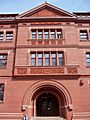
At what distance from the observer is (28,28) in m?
22.0

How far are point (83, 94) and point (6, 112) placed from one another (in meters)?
7.77

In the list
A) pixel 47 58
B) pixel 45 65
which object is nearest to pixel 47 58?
pixel 47 58

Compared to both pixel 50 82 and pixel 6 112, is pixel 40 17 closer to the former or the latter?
pixel 50 82

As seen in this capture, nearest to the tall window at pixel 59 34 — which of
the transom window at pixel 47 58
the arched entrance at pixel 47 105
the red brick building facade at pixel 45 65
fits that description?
the red brick building facade at pixel 45 65

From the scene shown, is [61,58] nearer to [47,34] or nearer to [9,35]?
[47,34]

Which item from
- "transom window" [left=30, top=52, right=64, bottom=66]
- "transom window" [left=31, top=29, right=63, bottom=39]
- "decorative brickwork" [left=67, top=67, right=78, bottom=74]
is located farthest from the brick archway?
"transom window" [left=31, top=29, right=63, bottom=39]

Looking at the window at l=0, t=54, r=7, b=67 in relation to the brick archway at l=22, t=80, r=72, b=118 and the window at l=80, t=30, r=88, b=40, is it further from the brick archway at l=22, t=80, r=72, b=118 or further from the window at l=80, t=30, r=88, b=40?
the window at l=80, t=30, r=88, b=40

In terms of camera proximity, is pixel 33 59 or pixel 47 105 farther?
pixel 33 59

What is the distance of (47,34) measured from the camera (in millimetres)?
22000

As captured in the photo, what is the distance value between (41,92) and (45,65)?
288 cm

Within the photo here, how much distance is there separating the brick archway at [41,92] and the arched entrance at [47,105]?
82 cm

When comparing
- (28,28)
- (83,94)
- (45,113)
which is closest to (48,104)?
(45,113)

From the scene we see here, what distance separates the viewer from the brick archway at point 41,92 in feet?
60.6

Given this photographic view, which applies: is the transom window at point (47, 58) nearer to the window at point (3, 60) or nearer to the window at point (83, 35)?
the window at point (3, 60)
